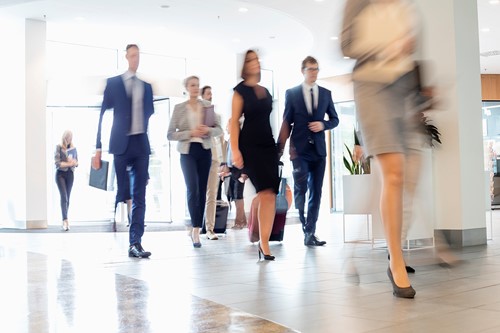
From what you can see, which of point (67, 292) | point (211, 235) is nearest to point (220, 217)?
point (211, 235)

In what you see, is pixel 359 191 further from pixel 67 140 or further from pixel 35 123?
pixel 35 123

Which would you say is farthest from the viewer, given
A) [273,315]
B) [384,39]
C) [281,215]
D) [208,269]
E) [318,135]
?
[281,215]

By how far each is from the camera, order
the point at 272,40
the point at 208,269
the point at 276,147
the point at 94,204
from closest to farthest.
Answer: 1. the point at 208,269
2. the point at 276,147
3. the point at 272,40
4. the point at 94,204

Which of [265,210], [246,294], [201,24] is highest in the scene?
[201,24]

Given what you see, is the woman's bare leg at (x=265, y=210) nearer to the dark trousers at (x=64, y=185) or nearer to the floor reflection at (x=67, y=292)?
the floor reflection at (x=67, y=292)

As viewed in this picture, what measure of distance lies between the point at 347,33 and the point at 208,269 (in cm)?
195

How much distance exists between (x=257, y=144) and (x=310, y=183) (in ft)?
4.84

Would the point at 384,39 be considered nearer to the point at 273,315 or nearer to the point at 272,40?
the point at 273,315

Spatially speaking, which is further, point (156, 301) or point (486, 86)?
point (486, 86)

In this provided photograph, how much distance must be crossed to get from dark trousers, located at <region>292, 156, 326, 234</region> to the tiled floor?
72cm

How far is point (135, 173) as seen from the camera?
510cm

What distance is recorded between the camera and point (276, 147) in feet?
15.4

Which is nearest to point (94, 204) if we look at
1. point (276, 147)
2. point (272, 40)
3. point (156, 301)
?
point (272, 40)

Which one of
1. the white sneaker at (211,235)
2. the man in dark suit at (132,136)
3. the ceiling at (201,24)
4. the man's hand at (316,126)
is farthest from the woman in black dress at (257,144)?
the ceiling at (201,24)
